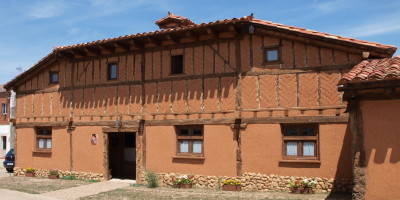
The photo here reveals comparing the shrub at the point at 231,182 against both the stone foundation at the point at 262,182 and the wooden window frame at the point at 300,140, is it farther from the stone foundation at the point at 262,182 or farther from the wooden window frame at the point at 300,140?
the wooden window frame at the point at 300,140

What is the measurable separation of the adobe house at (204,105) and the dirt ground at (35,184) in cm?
86

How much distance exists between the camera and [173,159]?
14.1m

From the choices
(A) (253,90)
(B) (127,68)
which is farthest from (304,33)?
(B) (127,68)

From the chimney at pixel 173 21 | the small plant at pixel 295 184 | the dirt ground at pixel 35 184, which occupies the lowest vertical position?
the dirt ground at pixel 35 184

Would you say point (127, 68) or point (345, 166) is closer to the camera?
point (345, 166)

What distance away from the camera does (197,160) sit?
44.5ft

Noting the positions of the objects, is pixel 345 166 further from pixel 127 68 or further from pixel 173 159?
pixel 127 68

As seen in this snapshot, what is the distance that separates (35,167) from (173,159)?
27.3 feet

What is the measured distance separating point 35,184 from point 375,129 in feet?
44.4

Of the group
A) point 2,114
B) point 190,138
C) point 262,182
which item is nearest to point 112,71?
point 190,138

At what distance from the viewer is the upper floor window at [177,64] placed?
47.2 feet

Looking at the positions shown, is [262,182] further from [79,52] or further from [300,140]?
[79,52]

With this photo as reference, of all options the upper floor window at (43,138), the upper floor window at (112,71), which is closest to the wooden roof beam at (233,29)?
the upper floor window at (112,71)

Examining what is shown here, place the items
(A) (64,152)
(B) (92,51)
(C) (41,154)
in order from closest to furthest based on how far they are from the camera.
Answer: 1. (B) (92,51)
2. (A) (64,152)
3. (C) (41,154)
